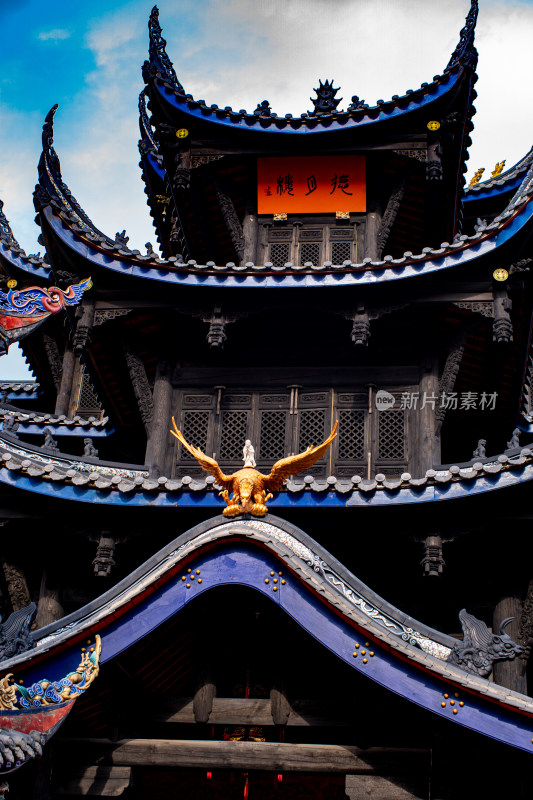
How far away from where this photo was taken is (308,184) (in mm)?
16938

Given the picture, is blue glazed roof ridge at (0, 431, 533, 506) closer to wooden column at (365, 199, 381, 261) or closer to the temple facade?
the temple facade

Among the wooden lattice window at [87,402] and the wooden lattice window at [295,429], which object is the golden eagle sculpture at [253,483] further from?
the wooden lattice window at [87,402]

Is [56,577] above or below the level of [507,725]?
above

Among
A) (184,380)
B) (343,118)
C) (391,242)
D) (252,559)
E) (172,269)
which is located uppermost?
(343,118)

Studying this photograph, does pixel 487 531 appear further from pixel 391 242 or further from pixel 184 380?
pixel 391 242

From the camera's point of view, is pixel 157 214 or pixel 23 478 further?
pixel 157 214

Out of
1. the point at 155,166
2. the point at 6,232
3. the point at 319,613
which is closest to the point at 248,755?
the point at 319,613

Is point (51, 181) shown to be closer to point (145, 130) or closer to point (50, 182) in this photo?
point (50, 182)

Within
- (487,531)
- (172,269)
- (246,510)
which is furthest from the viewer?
(172,269)

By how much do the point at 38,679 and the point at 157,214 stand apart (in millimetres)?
14487

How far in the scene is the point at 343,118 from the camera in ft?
53.1

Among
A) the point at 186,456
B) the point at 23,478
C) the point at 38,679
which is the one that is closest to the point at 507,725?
the point at 38,679

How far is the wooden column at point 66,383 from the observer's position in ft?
63.1

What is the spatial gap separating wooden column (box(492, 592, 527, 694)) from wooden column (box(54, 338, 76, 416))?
10672 millimetres
